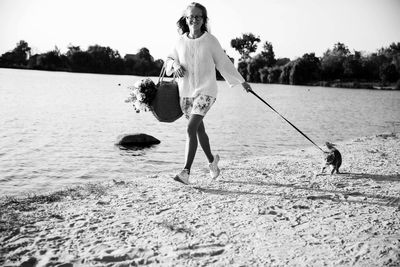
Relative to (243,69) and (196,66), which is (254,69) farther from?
(196,66)

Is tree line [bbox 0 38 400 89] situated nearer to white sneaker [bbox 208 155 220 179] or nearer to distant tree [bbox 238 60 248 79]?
distant tree [bbox 238 60 248 79]

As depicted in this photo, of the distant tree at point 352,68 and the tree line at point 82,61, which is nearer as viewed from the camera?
the distant tree at point 352,68

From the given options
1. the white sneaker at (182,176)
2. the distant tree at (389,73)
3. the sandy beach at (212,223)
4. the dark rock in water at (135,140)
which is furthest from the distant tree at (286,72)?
the white sneaker at (182,176)

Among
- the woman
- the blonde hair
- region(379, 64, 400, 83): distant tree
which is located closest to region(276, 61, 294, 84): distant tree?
region(379, 64, 400, 83): distant tree

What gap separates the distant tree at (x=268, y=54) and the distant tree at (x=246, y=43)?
9559mm

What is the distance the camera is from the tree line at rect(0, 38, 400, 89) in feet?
282

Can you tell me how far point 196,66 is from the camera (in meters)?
4.91

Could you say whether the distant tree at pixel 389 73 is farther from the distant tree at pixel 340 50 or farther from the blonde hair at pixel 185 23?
the blonde hair at pixel 185 23

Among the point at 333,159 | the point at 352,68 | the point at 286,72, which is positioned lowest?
the point at 333,159

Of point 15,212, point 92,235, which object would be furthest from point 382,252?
point 15,212

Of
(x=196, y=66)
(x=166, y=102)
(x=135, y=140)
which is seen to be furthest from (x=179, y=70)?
(x=135, y=140)

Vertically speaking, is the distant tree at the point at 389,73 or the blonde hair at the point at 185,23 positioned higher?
the distant tree at the point at 389,73

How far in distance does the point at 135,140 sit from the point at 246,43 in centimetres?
11291

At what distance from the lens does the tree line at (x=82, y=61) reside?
389 ft
